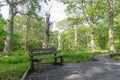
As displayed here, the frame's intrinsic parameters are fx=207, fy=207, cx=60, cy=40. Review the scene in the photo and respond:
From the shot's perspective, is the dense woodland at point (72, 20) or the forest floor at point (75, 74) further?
the dense woodland at point (72, 20)

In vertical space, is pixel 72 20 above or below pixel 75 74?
above

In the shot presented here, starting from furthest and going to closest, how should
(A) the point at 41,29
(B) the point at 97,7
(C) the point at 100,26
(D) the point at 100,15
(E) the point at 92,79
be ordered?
(A) the point at 41,29, (C) the point at 100,26, (D) the point at 100,15, (B) the point at 97,7, (E) the point at 92,79

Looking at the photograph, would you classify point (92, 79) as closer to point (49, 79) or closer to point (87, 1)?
point (49, 79)

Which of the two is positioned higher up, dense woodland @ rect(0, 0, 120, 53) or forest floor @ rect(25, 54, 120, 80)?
dense woodland @ rect(0, 0, 120, 53)

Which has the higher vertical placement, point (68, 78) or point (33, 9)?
point (33, 9)

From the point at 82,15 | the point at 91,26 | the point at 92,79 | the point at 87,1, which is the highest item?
the point at 87,1

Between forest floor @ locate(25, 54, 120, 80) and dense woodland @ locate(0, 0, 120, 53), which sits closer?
forest floor @ locate(25, 54, 120, 80)

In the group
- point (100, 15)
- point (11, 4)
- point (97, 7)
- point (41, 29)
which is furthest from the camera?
point (41, 29)

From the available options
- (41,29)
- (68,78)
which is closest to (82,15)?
(41,29)

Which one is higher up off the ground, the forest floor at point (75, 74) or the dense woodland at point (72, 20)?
the dense woodland at point (72, 20)

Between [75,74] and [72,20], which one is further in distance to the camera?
[72,20]

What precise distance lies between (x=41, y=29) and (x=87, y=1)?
22846 millimetres

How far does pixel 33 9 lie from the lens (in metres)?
19.9

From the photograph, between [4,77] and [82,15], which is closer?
[4,77]
